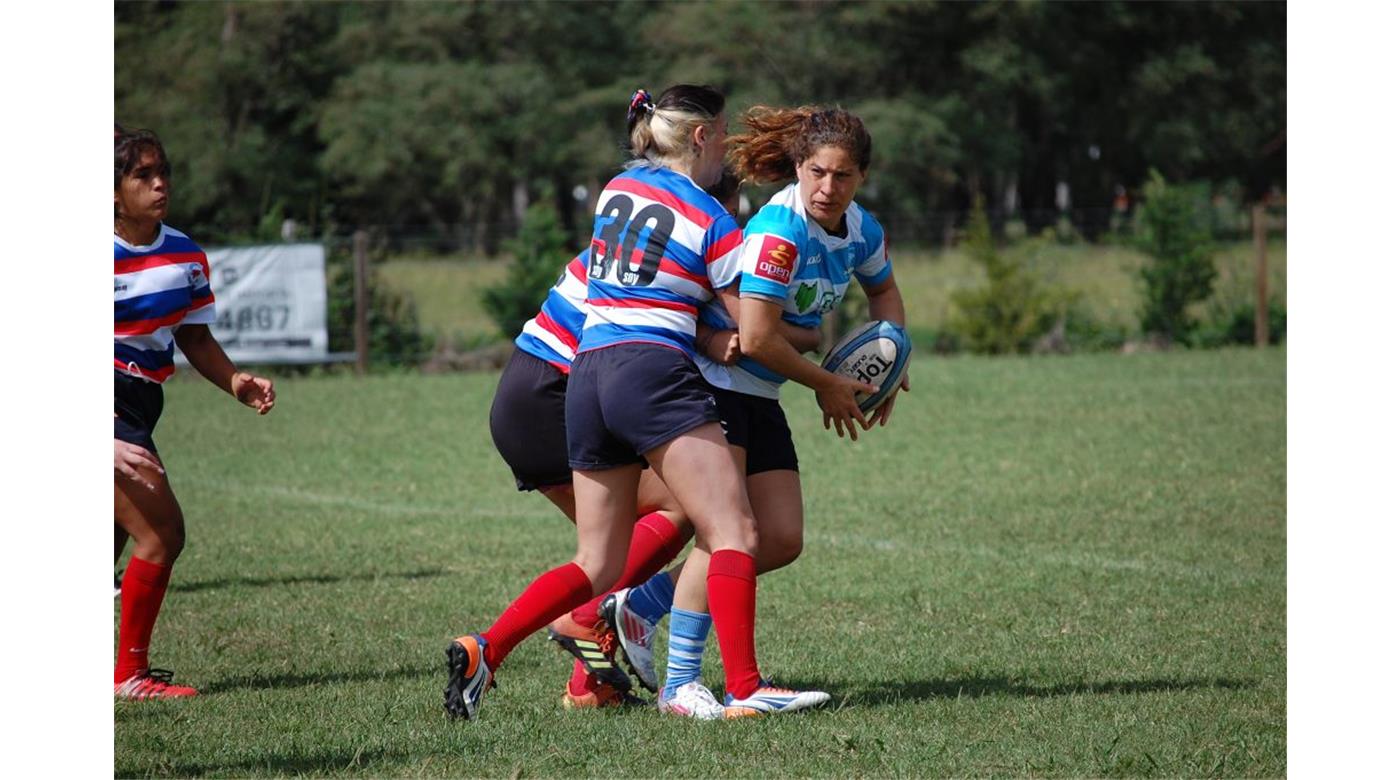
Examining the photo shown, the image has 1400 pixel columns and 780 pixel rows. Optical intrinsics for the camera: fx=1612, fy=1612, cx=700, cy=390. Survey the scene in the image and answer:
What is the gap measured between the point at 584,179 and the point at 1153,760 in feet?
132

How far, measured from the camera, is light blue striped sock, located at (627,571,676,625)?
5.23 m

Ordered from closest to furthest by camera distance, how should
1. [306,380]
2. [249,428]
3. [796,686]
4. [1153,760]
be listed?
1. [1153,760]
2. [796,686]
3. [249,428]
4. [306,380]

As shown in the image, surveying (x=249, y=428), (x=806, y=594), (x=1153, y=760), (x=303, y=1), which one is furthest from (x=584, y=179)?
(x=1153, y=760)

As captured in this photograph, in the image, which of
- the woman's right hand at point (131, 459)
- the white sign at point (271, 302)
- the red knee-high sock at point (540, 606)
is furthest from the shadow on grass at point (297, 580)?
the white sign at point (271, 302)

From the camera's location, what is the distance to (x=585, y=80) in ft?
138

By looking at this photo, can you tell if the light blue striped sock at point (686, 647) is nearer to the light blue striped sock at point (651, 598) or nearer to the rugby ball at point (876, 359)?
the light blue striped sock at point (651, 598)

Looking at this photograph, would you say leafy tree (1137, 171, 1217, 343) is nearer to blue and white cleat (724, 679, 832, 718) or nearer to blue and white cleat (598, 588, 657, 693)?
blue and white cleat (598, 588, 657, 693)

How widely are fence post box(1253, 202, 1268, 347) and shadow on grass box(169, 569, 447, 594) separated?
54.8 ft

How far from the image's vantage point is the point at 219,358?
5.61 meters

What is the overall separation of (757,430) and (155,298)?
2.05 m

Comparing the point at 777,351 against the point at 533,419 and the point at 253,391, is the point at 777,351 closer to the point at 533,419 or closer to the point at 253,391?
the point at 533,419

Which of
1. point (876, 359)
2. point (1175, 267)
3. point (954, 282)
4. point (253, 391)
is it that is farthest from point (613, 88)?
point (876, 359)

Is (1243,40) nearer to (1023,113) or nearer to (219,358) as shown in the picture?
(1023,113)

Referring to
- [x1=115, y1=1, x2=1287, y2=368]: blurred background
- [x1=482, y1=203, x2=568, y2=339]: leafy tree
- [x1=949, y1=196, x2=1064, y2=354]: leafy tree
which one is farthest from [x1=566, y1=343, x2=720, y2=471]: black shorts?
[x1=115, y1=1, x2=1287, y2=368]: blurred background
